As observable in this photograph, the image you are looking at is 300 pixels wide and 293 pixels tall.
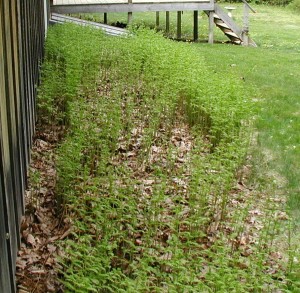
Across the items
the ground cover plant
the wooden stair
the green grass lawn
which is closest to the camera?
the ground cover plant

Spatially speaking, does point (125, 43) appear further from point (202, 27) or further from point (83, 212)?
point (202, 27)

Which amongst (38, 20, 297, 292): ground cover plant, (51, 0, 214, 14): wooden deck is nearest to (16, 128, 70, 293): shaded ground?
(38, 20, 297, 292): ground cover plant

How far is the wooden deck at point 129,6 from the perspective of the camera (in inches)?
580

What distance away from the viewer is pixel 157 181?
559cm

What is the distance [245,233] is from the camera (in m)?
4.77

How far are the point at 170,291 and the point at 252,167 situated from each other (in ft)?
10.1

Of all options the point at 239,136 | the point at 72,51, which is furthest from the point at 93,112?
the point at 72,51

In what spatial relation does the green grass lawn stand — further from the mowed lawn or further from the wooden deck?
the wooden deck

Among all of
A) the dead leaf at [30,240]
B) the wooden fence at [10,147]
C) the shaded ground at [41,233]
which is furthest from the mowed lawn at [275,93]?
the wooden fence at [10,147]

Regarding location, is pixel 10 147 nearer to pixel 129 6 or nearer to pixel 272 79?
pixel 272 79

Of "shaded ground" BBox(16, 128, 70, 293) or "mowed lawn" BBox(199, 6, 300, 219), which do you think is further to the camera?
"mowed lawn" BBox(199, 6, 300, 219)

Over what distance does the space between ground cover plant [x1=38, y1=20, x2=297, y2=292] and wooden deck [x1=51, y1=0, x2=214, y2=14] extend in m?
5.41

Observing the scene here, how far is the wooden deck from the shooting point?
14.7 meters

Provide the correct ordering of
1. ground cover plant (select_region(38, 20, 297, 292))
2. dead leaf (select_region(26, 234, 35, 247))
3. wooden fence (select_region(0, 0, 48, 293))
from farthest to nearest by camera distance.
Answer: dead leaf (select_region(26, 234, 35, 247)) < ground cover plant (select_region(38, 20, 297, 292)) < wooden fence (select_region(0, 0, 48, 293))
